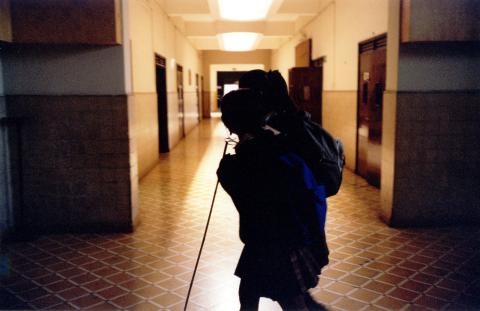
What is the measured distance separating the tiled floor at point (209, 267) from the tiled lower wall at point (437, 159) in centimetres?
19

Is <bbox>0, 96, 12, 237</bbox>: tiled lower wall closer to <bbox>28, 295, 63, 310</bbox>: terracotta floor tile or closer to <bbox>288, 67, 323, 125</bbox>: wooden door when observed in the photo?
<bbox>28, 295, 63, 310</bbox>: terracotta floor tile

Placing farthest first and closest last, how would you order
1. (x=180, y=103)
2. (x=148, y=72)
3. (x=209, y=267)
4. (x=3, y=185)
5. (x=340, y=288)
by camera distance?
1. (x=180, y=103)
2. (x=148, y=72)
3. (x=3, y=185)
4. (x=209, y=267)
5. (x=340, y=288)

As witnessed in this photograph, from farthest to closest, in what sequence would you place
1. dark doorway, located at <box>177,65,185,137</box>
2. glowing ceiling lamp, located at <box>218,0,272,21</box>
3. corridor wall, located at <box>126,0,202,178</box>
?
dark doorway, located at <box>177,65,185,137</box>, glowing ceiling lamp, located at <box>218,0,272,21</box>, corridor wall, located at <box>126,0,202,178</box>

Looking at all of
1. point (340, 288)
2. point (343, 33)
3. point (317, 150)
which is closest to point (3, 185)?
point (340, 288)

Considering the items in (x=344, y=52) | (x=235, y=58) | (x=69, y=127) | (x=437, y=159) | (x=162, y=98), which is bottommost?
(x=437, y=159)

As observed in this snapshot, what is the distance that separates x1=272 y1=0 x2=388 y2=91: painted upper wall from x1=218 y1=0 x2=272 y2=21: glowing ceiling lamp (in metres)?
1.20

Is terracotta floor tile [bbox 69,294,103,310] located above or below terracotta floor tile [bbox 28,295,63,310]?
below

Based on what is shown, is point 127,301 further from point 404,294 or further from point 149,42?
point 149,42

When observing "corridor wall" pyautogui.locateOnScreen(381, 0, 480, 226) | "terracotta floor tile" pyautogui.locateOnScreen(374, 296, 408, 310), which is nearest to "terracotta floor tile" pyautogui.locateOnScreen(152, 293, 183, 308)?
"terracotta floor tile" pyautogui.locateOnScreen(374, 296, 408, 310)

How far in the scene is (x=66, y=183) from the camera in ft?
14.0

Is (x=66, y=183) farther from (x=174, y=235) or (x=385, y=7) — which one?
(x=385, y=7)

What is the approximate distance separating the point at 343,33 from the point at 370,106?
1953 mm

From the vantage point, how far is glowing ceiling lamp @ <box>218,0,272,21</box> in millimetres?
8039

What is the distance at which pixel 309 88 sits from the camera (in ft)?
29.5
